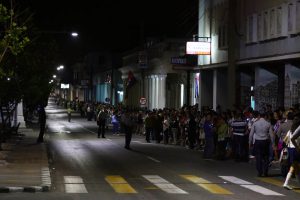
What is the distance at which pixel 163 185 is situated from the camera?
1725cm

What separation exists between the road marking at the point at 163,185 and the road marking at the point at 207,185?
72 centimetres

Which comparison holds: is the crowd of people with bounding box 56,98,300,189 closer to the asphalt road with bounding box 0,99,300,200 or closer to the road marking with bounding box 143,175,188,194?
the asphalt road with bounding box 0,99,300,200

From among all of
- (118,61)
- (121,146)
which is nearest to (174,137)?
(121,146)

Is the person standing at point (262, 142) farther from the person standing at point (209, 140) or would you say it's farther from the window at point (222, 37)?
the window at point (222, 37)

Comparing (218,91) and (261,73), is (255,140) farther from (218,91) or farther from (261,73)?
(218,91)

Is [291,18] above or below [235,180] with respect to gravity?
above

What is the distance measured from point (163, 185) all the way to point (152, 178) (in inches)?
65.4

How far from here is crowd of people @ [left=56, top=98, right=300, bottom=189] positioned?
1819 cm

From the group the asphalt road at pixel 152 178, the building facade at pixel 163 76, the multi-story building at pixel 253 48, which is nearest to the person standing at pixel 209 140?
the asphalt road at pixel 152 178

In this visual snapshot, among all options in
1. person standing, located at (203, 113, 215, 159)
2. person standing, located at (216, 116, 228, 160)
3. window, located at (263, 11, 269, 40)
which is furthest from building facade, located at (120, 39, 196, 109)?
person standing, located at (216, 116, 228, 160)

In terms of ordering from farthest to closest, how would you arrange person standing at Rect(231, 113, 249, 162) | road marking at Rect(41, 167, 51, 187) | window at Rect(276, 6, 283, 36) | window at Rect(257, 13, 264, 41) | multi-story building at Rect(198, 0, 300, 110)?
window at Rect(257, 13, 264, 41)
window at Rect(276, 6, 283, 36)
multi-story building at Rect(198, 0, 300, 110)
person standing at Rect(231, 113, 249, 162)
road marking at Rect(41, 167, 51, 187)

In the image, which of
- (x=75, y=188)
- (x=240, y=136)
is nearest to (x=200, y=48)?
(x=240, y=136)

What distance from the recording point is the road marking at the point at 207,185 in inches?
637

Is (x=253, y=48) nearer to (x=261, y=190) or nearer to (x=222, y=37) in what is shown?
(x=222, y=37)
